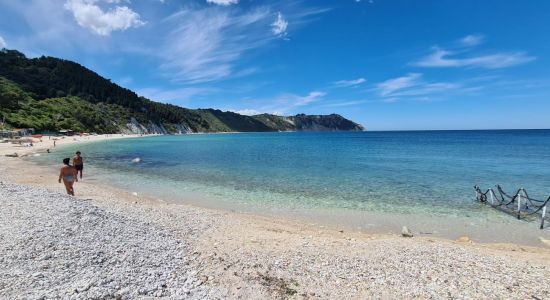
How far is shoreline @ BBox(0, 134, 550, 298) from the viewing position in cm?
792

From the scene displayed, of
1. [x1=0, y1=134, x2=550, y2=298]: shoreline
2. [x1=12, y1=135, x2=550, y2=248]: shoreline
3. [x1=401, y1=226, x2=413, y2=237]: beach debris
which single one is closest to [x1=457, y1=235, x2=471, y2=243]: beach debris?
[x1=0, y1=134, x2=550, y2=298]: shoreline

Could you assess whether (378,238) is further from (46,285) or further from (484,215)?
(46,285)

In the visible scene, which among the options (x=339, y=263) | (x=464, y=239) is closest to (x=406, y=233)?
(x=464, y=239)

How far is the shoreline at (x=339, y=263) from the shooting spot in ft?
→ 26.0

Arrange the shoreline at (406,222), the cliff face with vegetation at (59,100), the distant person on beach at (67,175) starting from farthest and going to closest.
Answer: the cliff face with vegetation at (59,100)
the distant person on beach at (67,175)
the shoreline at (406,222)

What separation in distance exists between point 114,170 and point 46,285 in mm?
30851

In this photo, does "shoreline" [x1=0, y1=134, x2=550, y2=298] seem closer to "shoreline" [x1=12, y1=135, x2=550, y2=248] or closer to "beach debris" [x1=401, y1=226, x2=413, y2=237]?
"beach debris" [x1=401, y1=226, x2=413, y2=237]

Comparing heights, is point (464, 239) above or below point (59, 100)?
below

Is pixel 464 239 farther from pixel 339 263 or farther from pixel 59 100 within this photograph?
pixel 59 100

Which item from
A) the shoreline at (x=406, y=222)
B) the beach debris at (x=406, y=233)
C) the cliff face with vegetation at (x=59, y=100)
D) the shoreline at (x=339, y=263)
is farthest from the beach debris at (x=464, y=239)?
the cliff face with vegetation at (x=59, y=100)

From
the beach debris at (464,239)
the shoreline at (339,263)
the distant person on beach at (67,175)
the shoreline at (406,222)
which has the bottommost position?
the shoreline at (406,222)

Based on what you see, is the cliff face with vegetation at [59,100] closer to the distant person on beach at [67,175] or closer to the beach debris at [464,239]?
the distant person on beach at [67,175]

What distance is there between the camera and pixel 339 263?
952 cm

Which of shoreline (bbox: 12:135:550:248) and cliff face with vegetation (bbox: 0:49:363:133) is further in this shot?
cliff face with vegetation (bbox: 0:49:363:133)
